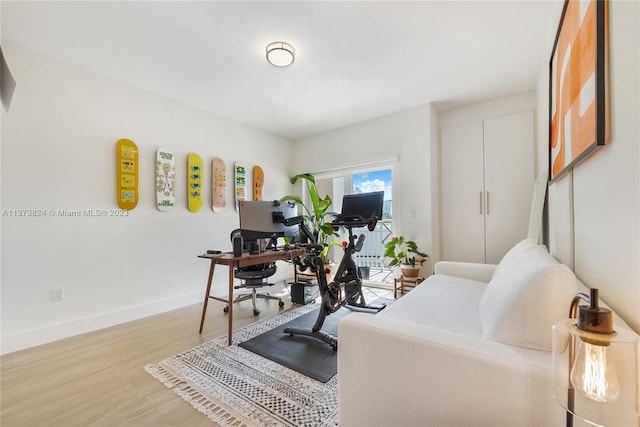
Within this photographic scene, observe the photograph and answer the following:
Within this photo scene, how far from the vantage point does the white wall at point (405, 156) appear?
3.64 metres

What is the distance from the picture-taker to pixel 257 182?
4.39 metres

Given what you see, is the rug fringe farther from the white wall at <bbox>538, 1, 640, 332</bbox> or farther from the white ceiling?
the white ceiling

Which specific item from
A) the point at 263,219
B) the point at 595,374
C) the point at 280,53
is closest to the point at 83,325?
the point at 263,219

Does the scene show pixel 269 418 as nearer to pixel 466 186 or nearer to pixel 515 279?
pixel 515 279

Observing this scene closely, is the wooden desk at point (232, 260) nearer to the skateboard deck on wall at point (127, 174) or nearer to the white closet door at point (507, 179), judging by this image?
the skateboard deck on wall at point (127, 174)

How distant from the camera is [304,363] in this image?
2.00 metres

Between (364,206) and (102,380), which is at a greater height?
(364,206)

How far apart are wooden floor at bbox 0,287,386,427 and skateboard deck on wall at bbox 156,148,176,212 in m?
1.30

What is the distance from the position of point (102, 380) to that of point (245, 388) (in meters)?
0.99

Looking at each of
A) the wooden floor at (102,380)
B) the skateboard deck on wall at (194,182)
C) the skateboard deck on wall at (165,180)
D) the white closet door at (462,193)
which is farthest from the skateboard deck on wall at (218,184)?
the white closet door at (462,193)

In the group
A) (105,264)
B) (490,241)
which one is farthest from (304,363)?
(490,241)

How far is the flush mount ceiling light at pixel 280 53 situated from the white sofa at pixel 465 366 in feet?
7.30

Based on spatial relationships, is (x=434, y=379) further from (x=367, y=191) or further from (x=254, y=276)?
(x=367, y=191)

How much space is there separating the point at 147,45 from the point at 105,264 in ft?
6.89
